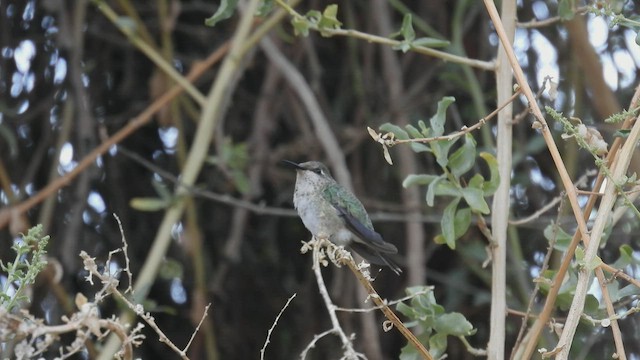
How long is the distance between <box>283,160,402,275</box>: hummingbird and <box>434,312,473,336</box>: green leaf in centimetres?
53

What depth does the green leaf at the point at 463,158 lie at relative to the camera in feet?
5.72

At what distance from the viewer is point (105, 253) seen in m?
3.21

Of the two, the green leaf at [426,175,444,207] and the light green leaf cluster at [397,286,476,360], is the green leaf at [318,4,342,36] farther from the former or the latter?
the light green leaf cluster at [397,286,476,360]

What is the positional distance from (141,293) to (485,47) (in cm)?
134

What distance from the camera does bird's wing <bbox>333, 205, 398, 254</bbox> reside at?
2.28m

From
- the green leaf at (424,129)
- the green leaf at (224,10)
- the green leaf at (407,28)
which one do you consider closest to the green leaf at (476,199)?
the green leaf at (424,129)

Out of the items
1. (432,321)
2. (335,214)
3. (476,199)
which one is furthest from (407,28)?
(335,214)

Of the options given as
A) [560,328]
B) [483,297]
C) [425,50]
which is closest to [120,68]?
[483,297]

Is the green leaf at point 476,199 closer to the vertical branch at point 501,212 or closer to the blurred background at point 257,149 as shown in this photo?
the vertical branch at point 501,212

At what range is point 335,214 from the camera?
2.60 meters

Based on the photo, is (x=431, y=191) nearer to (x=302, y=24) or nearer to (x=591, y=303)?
(x=591, y=303)

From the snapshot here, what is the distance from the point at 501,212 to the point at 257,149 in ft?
5.09

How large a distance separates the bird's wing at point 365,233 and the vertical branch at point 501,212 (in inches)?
16.5

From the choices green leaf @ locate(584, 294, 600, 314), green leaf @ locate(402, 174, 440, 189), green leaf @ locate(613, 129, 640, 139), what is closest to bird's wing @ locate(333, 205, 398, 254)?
green leaf @ locate(402, 174, 440, 189)
